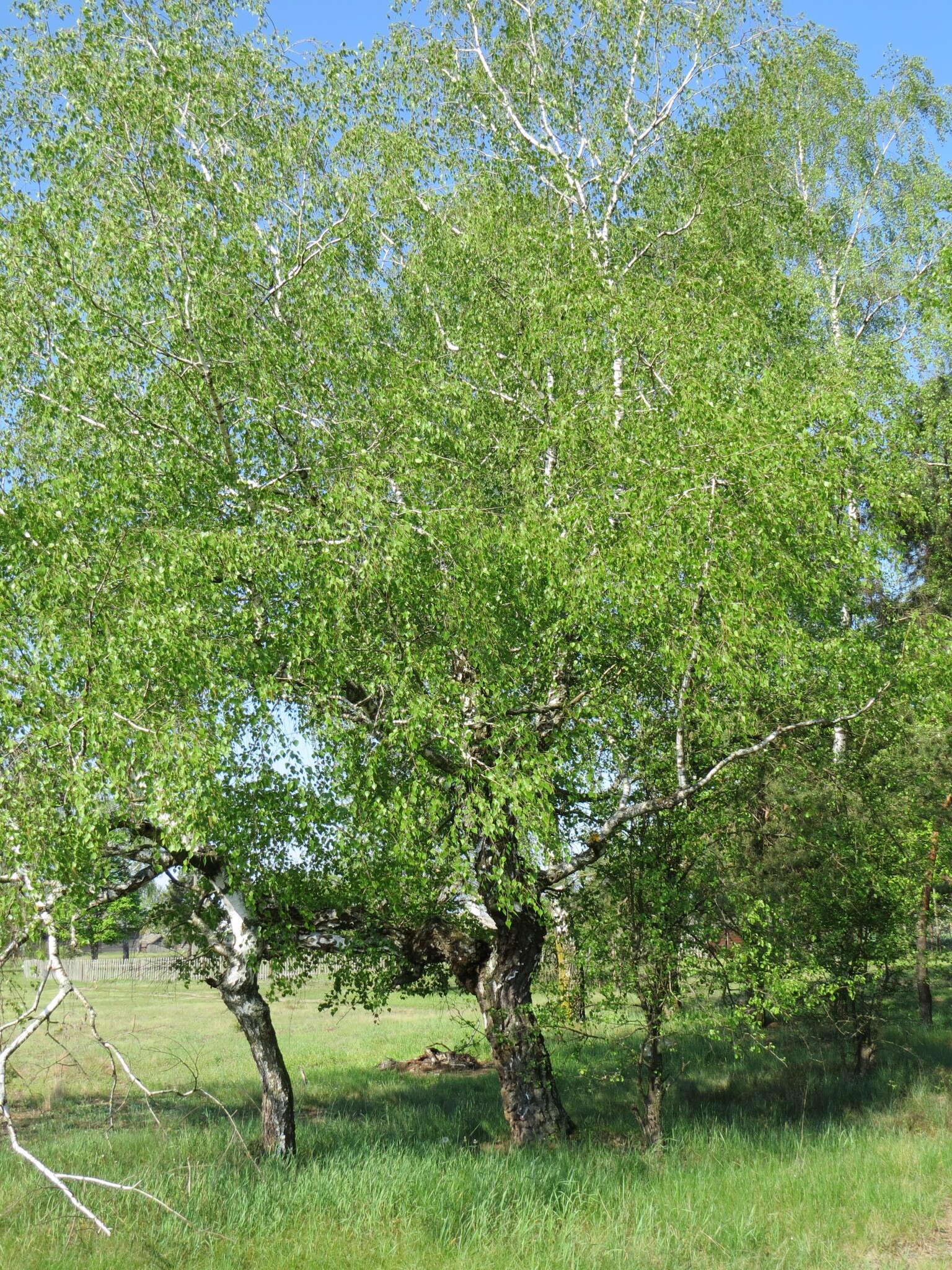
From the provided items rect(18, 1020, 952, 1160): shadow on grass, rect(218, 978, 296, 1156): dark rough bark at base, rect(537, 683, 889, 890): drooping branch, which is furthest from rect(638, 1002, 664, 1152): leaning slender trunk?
rect(218, 978, 296, 1156): dark rough bark at base

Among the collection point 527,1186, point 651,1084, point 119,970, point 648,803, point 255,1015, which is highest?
point 648,803

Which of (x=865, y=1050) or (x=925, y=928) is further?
(x=925, y=928)

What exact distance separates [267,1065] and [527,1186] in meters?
3.69

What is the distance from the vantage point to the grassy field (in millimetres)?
7352

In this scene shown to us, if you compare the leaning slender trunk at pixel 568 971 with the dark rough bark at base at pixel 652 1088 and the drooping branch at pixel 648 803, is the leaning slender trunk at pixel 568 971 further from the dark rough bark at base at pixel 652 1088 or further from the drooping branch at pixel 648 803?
the dark rough bark at base at pixel 652 1088

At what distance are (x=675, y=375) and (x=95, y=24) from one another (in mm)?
9292

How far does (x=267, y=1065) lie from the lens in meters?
11.3

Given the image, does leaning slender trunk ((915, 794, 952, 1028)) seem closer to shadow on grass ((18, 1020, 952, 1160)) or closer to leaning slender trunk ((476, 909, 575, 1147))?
shadow on grass ((18, 1020, 952, 1160))

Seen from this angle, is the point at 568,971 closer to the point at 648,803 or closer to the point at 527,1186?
the point at 648,803

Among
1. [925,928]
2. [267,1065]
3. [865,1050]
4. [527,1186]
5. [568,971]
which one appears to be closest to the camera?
[527,1186]

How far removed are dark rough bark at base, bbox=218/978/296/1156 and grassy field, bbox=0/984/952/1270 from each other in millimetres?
472

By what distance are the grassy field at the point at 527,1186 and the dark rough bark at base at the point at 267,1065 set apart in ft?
1.55

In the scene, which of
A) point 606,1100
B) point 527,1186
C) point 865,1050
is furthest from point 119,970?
point 527,1186

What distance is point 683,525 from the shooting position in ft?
35.0
